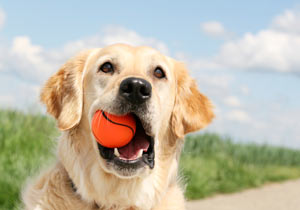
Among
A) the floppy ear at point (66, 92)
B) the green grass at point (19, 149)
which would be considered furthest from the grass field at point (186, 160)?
the floppy ear at point (66, 92)

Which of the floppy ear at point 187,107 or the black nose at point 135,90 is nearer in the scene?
the black nose at point 135,90

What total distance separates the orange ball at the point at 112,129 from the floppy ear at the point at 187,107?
27.7 inches

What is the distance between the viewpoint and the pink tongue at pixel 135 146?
3730mm

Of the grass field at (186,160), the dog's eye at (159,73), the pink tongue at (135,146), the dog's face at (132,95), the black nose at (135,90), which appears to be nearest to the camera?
the black nose at (135,90)

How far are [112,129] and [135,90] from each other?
0.42m

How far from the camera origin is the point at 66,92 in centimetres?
412

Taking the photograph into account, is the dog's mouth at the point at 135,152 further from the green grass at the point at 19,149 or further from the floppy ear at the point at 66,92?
the green grass at the point at 19,149

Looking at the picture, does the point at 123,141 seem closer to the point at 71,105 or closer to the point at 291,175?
the point at 71,105

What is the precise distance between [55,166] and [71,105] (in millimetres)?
625

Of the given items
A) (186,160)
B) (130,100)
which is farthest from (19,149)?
(130,100)

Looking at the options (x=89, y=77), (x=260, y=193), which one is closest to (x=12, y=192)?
(x=89, y=77)

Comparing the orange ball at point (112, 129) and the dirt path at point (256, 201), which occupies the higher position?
the orange ball at point (112, 129)

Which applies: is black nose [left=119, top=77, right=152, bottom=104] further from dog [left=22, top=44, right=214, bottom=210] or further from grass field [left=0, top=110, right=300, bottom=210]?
grass field [left=0, top=110, right=300, bottom=210]

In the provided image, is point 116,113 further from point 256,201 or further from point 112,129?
point 256,201
